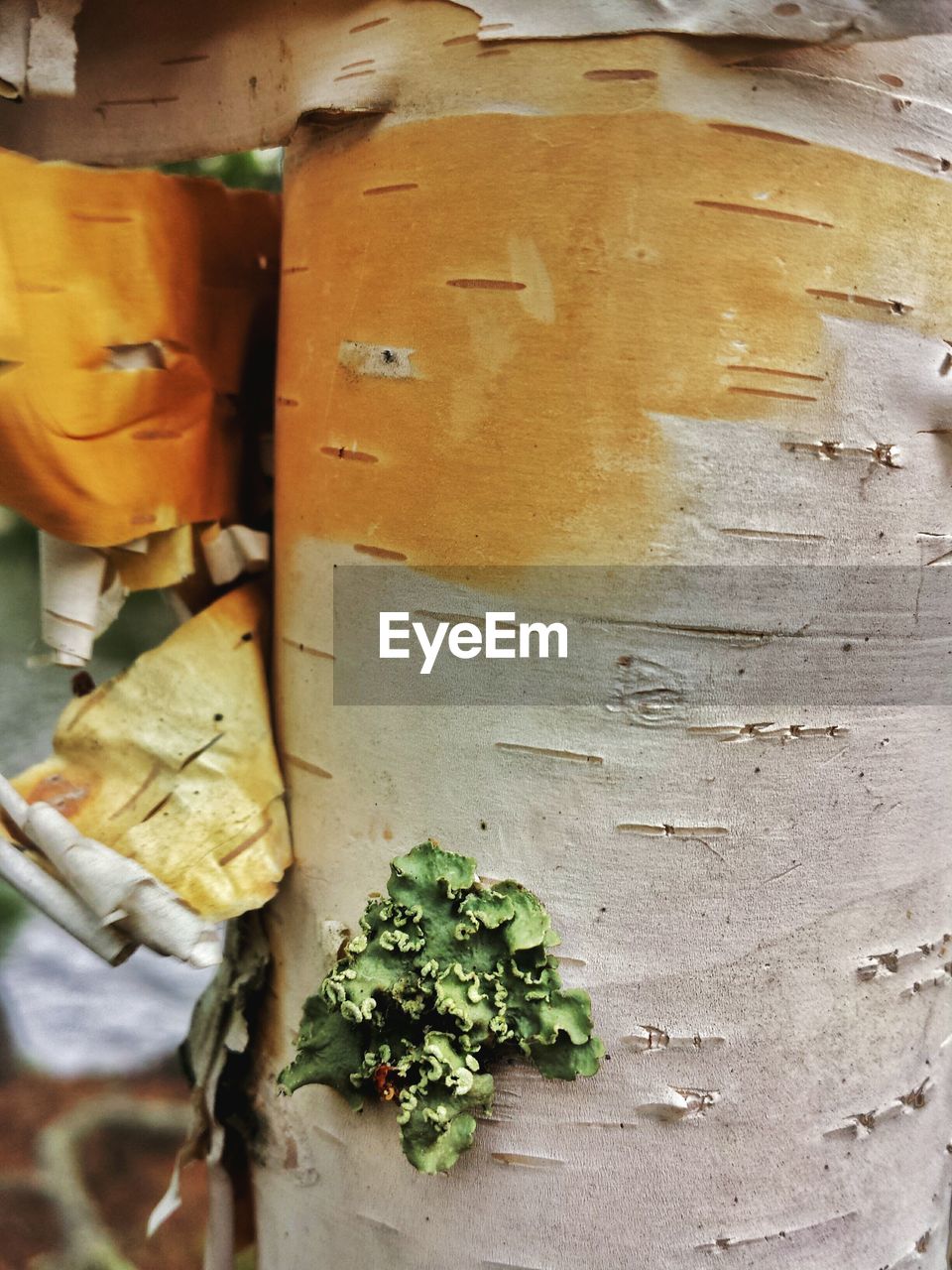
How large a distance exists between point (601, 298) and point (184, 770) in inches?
17.5

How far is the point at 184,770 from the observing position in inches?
30.3

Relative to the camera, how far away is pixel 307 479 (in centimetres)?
74

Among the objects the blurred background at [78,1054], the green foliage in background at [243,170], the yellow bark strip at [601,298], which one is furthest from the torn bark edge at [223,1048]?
the green foliage in background at [243,170]

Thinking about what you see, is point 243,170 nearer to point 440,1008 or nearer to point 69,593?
point 69,593

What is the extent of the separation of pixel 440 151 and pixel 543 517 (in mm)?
238

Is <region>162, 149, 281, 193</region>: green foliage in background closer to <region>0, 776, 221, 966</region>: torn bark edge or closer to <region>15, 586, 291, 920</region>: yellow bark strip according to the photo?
<region>15, 586, 291, 920</region>: yellow bark strip

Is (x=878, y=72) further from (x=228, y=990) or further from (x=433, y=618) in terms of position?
(x=228, y=990)

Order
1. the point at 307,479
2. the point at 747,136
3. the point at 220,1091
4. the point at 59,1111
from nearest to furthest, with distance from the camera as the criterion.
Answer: the point at 747,136 < the point at 307,479 < the point at 220,1091 < the point at 59,1111

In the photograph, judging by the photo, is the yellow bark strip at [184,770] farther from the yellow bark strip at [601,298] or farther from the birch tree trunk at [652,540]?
the yellow bark strip at [601,298]

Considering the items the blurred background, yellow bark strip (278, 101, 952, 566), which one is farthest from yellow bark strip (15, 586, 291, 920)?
the blurred background

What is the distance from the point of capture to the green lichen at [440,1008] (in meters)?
0.64

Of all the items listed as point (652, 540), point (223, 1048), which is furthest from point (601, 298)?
point (223, 1048)

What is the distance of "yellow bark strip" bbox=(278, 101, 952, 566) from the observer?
620mm

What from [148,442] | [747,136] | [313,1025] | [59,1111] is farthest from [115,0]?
[59,1111]
